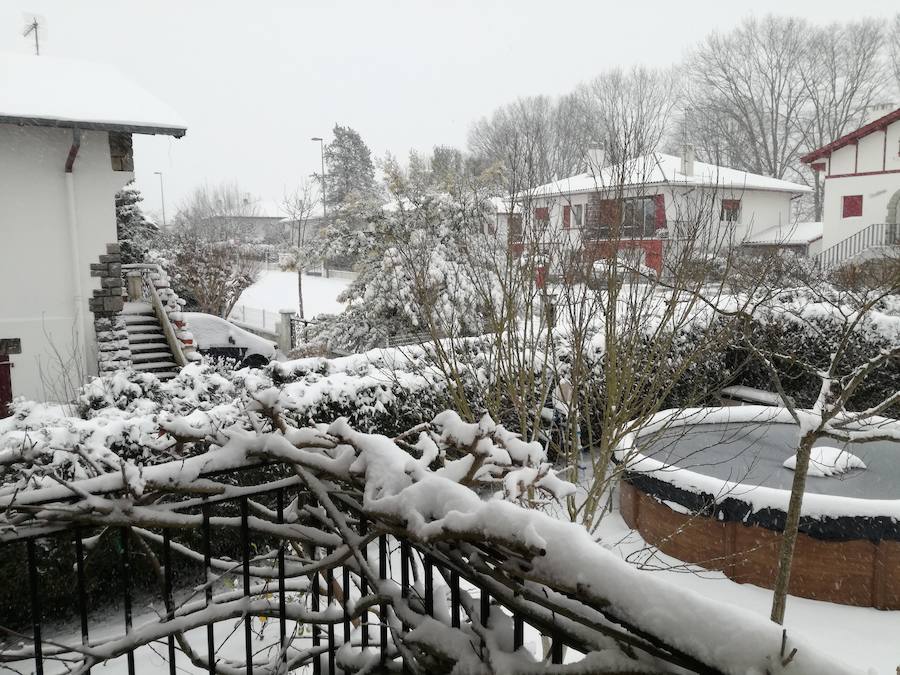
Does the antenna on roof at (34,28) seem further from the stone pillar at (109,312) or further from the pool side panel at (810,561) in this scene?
the pool side panel at (810,561)

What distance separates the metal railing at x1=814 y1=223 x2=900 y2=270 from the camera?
69.2ft

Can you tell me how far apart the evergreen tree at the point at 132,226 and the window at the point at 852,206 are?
22298 mm

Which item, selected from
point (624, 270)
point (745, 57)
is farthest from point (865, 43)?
point (624, 270)

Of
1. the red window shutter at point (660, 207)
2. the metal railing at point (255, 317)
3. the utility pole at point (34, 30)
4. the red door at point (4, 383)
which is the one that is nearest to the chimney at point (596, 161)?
the red window shutter at point (660, 207)

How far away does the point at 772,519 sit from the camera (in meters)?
5.45

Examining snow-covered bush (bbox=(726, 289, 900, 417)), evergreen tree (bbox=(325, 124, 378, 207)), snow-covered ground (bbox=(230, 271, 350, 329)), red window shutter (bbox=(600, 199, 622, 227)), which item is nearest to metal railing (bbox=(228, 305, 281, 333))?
snow-covered ground (bbox=(230, 271, 350, 329))

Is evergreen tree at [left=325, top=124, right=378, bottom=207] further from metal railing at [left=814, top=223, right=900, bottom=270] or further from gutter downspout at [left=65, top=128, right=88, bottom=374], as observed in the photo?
gutter downspout at [left=65, top=128, right=88, bottom=374]

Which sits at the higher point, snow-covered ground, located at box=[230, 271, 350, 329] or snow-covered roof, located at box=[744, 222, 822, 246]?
snow-covered roof, located at box=[744, 222, 822, 246]

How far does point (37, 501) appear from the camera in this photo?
5.44 feet

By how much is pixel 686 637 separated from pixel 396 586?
0.89 metres

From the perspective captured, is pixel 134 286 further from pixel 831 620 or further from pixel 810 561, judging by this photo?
pixel 831 620

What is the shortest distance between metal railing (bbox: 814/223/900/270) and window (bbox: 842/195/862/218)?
2.66 ft

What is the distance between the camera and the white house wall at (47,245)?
9.50m

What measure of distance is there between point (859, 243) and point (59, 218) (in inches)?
917
